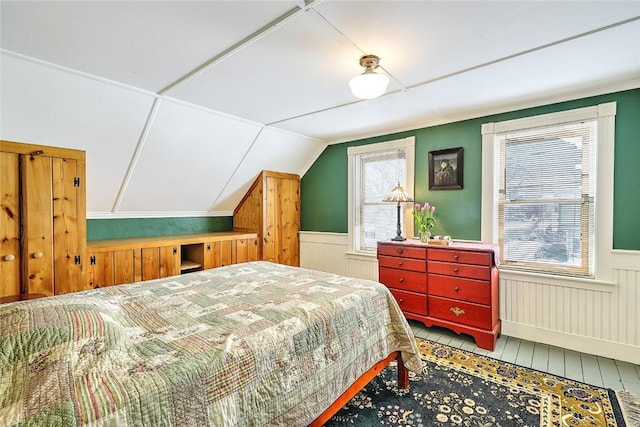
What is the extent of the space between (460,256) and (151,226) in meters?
3.78

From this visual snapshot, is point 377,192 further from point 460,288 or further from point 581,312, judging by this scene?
point 581,312

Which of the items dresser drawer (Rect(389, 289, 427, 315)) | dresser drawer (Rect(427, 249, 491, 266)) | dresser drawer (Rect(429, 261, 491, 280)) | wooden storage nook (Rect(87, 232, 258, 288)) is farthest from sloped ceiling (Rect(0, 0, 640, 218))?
dresser drawer (Rect(389, 289, 427, 315))

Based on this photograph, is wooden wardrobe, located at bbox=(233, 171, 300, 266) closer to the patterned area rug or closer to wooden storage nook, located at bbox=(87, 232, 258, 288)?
wooden storage nook, located at bbox=(87, 232, 258, 288)

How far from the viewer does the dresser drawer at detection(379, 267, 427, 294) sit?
3.27m

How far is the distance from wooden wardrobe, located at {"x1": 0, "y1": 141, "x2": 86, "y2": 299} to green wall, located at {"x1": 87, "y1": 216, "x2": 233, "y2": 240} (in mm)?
926

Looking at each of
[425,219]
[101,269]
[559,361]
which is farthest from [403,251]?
[101,269]

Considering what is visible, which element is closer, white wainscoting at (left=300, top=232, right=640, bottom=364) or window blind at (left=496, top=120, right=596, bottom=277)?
white wainscoting at (left=300, top=232, right=640, bottom=364)

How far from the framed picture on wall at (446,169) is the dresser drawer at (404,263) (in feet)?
3.17

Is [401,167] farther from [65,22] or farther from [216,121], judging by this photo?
[65,22]

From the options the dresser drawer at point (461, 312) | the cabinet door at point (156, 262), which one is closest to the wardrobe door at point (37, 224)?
the cabinet door at point (156, 262)

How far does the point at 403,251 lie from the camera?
338cm

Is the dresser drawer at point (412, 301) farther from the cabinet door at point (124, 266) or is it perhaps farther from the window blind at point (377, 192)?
the cabinet door at point (124, 266)

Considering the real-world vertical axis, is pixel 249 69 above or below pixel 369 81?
above

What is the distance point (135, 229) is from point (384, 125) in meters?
3.45
